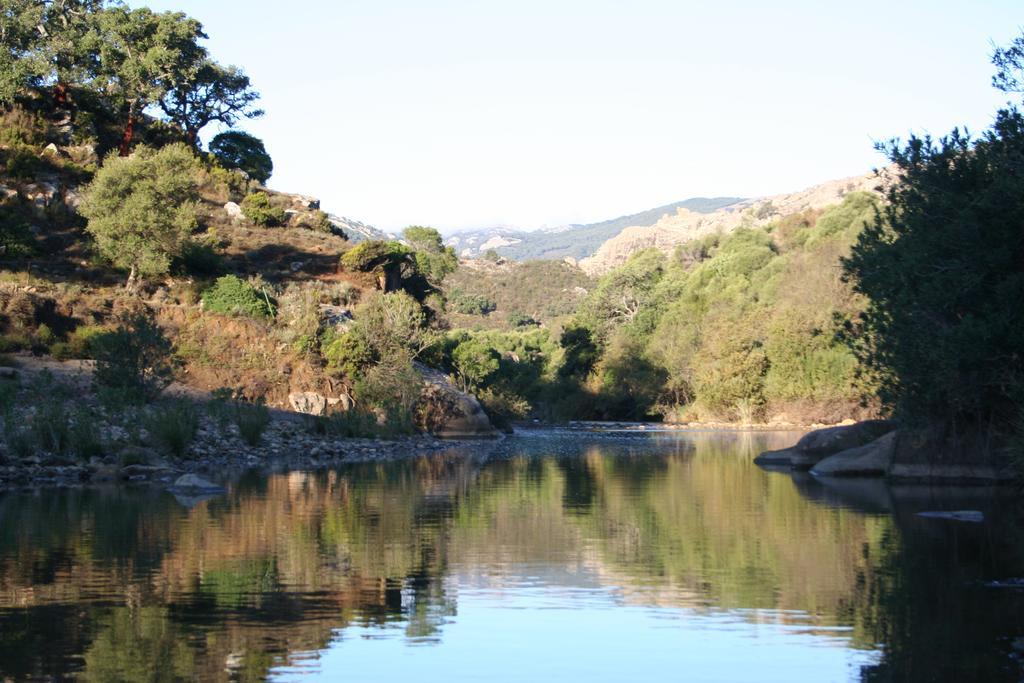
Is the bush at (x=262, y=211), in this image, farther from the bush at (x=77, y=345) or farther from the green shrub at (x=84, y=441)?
the green shrub at (x=84, y=441)

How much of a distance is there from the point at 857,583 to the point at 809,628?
8.05ft

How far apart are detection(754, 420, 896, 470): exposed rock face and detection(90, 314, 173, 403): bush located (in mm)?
18235

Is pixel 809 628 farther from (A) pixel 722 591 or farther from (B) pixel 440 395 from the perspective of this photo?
(B) pixel 440 395

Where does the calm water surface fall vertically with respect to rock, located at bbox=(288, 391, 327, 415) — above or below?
below

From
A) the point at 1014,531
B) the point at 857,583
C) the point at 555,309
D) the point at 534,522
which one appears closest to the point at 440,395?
the point at 534,522

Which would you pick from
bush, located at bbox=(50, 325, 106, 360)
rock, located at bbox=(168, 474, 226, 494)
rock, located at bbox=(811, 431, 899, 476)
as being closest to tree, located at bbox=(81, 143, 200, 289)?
bush, located at bbox=(50, 325, 106, 360)

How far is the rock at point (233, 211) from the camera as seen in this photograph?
6035 cm

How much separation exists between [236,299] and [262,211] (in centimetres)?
1572

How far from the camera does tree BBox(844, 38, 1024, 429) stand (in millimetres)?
19125

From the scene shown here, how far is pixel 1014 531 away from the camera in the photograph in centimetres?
1667

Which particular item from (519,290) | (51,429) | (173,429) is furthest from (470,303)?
(51,429)

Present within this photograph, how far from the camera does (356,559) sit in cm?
1404

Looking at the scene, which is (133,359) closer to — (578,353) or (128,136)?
(128,136)

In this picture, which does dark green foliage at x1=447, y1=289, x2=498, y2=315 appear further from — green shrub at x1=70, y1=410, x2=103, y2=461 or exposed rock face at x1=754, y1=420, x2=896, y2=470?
green shrub at x1=70, y1=410, x2=103, y2=461
